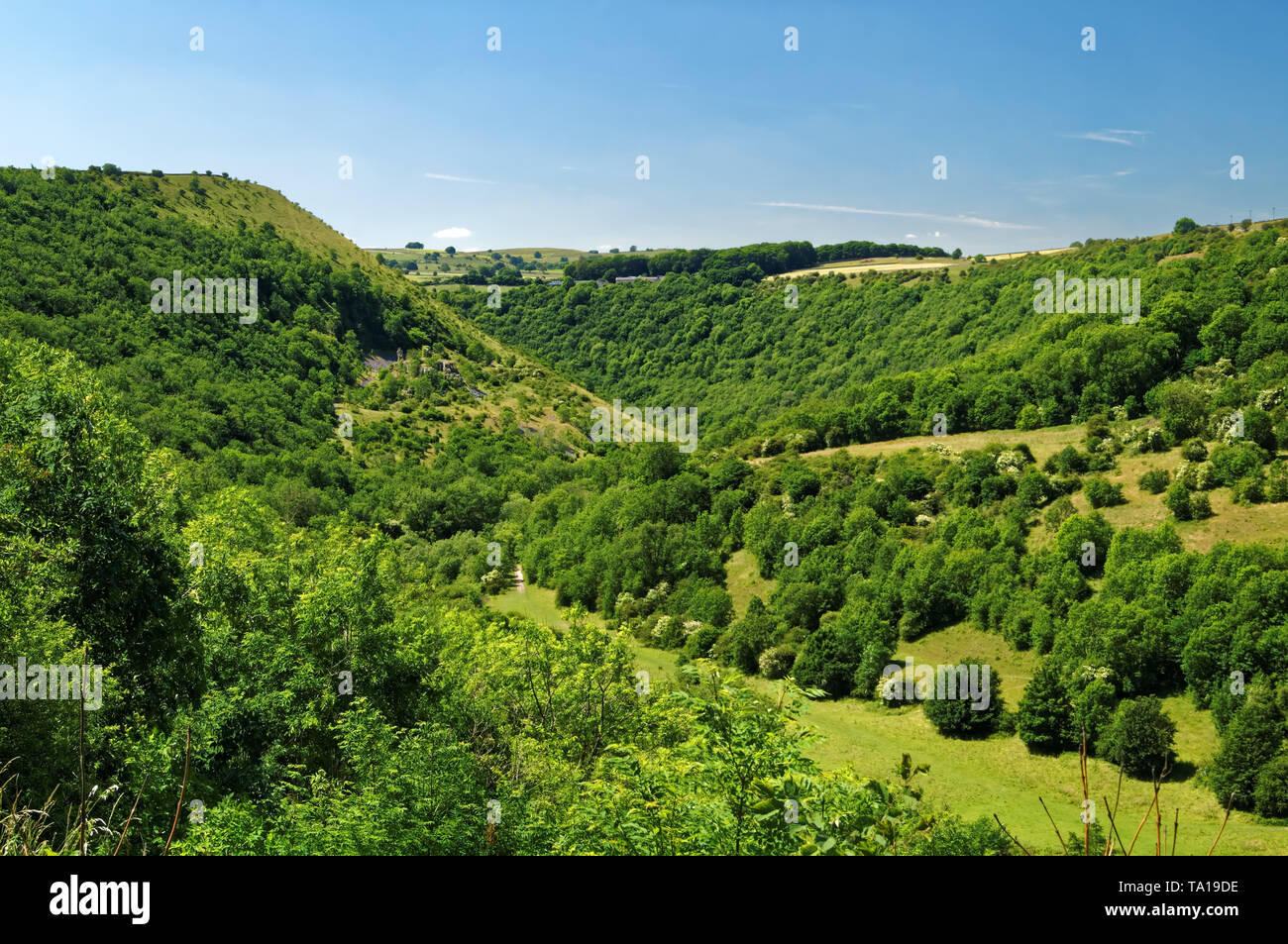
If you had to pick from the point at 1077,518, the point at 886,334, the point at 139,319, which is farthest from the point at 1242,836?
the point at 886,334

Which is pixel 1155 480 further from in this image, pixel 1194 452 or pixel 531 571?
pixel 531 571

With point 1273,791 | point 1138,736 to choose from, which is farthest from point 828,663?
point 1273,791

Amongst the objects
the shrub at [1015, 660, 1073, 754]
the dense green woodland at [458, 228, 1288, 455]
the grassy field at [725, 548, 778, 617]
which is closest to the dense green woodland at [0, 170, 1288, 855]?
the shrub at [1015, 660, 1073, 754]

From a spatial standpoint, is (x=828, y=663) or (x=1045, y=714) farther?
(x=828, y=663)

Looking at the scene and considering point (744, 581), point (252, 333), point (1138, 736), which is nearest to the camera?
point (1138, 736)

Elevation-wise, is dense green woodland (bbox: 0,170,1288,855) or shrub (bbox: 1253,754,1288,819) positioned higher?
dense green woodland (bbox: 0,170,1288,855)

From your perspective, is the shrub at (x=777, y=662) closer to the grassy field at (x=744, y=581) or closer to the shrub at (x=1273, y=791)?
the grassy field at (x=744, y=581)

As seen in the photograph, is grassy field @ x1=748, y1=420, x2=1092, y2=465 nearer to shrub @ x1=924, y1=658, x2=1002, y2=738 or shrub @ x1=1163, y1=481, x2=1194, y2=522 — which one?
shrub @ x1=1163, y1=481, x2=1194, y2=522
